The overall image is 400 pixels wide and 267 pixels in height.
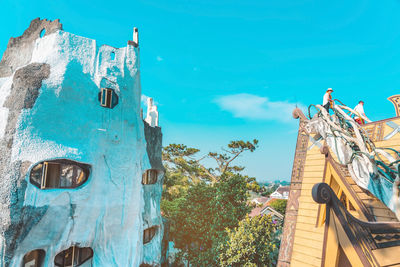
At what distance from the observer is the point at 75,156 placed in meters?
9.95

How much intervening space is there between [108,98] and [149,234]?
8494mm

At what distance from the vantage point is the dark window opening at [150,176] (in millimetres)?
14205

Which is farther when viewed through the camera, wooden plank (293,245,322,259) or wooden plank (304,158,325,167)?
wooden plank (304,158,325,167)

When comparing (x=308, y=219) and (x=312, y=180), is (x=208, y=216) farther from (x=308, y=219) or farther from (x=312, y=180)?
(x=308, y=219)

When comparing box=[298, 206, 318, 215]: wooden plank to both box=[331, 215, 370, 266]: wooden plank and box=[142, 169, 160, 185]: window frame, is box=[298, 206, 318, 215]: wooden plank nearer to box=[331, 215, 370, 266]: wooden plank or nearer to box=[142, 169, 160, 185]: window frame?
box=[331, 215, 370, 266]: wooden plank

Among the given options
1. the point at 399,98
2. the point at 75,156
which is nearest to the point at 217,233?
the point at 75,156

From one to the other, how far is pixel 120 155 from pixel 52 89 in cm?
396

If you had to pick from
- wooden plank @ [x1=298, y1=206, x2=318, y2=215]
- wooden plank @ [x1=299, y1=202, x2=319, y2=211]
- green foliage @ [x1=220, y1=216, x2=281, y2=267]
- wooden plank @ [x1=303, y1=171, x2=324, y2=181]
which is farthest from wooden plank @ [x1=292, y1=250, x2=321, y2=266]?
green foliage @ [x1=220, y1=216, x2=281, y2=267]

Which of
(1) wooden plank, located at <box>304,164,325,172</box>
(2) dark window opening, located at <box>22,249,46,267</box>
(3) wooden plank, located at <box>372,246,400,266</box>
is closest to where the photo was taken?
(3) wooden plank, located at <box>372,246,400,266</box>

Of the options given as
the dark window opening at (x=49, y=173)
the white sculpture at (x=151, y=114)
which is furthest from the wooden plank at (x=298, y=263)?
the white sculpture at (x=151, y=114)

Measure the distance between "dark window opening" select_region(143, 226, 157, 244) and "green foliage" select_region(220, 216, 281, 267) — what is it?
430 centimetres

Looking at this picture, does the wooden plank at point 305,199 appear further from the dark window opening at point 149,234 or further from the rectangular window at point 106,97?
the dark window opening at point 149,234

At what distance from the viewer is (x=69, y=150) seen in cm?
989

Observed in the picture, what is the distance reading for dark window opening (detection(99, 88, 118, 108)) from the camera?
37.0 ft
